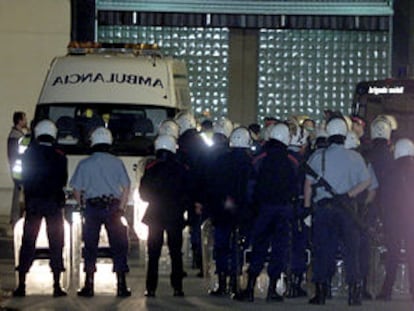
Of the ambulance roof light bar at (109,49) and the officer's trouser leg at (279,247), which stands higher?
the ambulance roof light bar at (109,49)

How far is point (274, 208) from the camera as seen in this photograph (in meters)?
16.6

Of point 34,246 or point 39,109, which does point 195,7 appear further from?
point 34,246

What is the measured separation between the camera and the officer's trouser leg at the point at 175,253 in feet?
55.2

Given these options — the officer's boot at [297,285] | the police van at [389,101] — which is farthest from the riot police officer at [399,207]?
the police van at [389,101]

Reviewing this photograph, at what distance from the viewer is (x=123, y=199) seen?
55.7 ft

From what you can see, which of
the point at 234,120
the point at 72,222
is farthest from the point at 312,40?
the point at 72,222

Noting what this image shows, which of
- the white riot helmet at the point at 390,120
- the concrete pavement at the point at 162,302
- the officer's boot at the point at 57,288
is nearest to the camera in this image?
the concrete pavement at the point at 162,302

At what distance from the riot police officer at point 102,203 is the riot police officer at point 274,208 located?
1.48m

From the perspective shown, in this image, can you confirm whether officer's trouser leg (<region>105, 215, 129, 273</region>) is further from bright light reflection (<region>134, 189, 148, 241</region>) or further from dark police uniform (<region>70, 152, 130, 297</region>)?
bright light reflection (<region>134, 189, 148, 241</region>)

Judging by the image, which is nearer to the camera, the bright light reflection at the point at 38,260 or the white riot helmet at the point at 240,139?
the white riot helmet at the point at 240,139

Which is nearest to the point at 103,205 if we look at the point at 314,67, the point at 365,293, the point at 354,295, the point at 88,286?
the point at 88,286

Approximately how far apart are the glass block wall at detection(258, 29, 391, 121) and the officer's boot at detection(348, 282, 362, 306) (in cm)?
1592

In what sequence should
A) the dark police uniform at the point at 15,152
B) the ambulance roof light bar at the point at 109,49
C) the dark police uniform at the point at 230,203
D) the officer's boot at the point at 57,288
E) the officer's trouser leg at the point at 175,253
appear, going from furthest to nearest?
the dark police uniform at the point at 15,152 → the ambulance roof light bar at the point at 109,49 → the dark police uniform at the point at 230,203 → the officer's boot at the point at 57,288 → the officer's trouser leg at the point at 175,253

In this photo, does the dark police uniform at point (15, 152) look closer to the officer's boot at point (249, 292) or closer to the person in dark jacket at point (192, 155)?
the person in dark jacket at point (192, 155)
